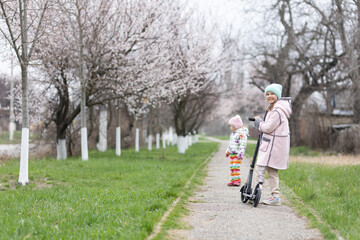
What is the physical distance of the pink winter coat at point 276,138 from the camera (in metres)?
6.47

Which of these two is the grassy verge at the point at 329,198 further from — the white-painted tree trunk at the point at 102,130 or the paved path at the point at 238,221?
the white-painted tree trunk at the point at 102,130

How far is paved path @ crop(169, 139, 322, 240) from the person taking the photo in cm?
484

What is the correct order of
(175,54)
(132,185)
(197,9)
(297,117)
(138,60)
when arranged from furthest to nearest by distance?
(297,117) < (197,9) < (175,54) < (138,60) < (132,185)

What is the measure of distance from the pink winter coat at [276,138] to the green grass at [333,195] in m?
0.93

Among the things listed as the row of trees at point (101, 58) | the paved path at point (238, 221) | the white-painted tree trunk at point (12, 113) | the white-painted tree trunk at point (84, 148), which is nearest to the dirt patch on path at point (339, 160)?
the paved path at point (238, 221)

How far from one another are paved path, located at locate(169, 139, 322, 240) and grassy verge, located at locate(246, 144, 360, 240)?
0.21 m

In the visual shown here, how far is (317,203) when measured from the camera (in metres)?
6.54

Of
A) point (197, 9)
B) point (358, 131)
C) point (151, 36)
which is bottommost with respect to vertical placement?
point (358, 131)

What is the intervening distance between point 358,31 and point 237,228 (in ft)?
26.6

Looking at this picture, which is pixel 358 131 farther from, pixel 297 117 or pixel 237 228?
pixel 237 228

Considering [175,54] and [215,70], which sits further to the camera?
[215,70]

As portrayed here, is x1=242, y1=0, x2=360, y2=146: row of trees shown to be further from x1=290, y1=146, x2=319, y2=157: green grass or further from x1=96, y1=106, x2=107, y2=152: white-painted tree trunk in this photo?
x1=96, y1=106, x2=107, y2=152: white-painted tree trunk

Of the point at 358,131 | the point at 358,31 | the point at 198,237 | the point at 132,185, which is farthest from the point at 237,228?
the point at 358,131

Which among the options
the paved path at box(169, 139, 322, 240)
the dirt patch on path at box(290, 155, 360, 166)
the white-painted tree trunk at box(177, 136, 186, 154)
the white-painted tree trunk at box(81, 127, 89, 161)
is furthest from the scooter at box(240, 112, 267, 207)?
the white-painted tree trunk at box(177, 136, 186, 154)
